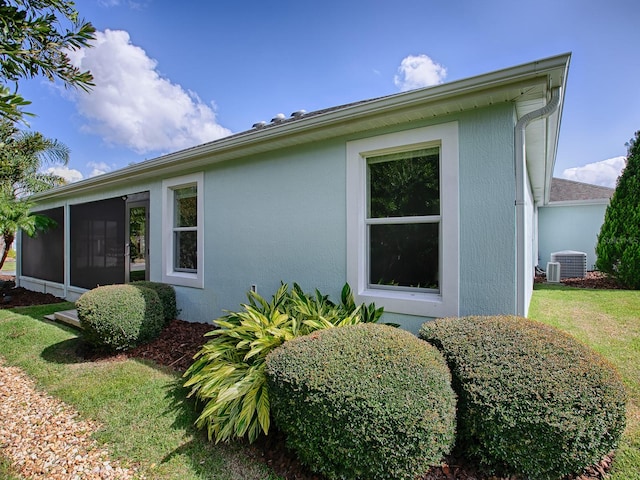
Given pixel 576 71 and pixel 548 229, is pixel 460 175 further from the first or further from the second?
pixel 548 229

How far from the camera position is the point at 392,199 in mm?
3963

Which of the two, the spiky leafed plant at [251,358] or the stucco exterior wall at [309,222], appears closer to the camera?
the spiky leafed plant at [251,358]

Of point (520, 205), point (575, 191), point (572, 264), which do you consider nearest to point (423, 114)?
point (520, 205)

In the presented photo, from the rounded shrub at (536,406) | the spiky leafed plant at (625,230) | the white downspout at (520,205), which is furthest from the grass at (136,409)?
the spiky leafed plant at (625,230)

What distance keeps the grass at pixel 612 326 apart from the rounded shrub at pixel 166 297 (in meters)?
6.16

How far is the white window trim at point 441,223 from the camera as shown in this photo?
3414mm

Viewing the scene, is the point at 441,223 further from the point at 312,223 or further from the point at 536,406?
the point at 536,406

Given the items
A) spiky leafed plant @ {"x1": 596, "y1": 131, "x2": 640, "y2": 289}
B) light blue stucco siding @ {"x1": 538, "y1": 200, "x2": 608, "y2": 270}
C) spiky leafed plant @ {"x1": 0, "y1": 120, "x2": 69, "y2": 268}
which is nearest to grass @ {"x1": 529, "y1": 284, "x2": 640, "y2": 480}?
spiky leafed plant @ {"x1": 596, "y1": 131, "x2": 640, "y2": 289}

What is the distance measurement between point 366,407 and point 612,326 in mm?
5958

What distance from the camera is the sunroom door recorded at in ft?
23.3

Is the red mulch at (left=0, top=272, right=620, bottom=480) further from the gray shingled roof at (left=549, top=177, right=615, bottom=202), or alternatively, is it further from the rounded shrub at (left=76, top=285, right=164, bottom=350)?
the gray shingled roof at (left=549, top=177, right=615, bottom=202)

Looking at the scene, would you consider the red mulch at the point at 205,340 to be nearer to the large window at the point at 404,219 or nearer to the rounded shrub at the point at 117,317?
the rounded shrub at the point at 117,317

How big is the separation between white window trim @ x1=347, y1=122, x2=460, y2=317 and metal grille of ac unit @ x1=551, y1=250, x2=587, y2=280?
10.3 meters

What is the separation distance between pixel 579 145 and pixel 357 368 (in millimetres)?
10242
